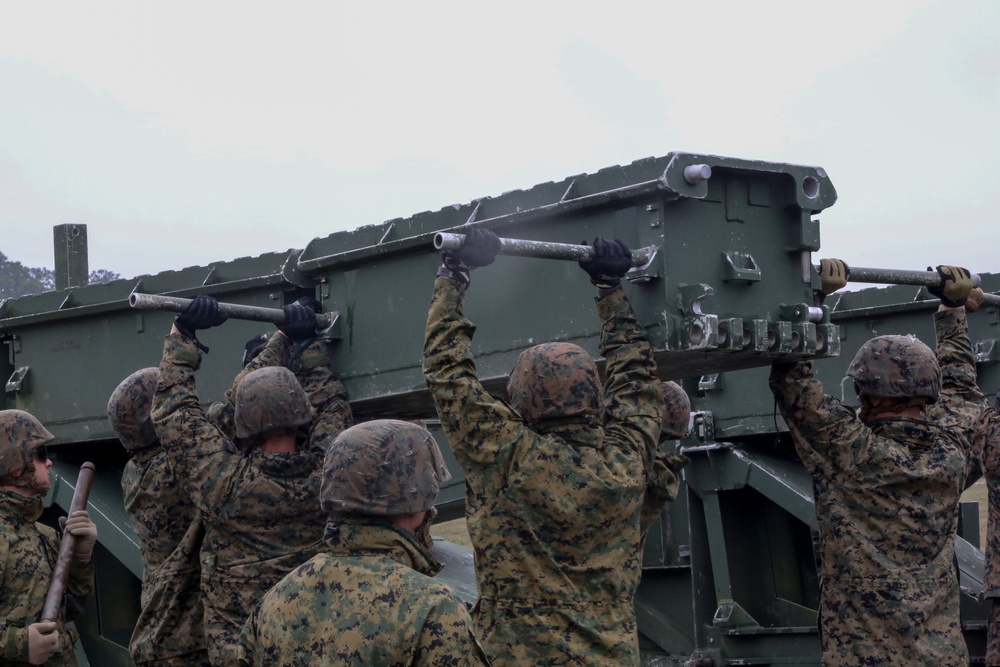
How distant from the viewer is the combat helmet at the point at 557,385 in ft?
13.2

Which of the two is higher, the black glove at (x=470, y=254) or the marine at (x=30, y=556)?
the black glove at (x=470, y=254)

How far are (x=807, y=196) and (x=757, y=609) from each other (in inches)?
163

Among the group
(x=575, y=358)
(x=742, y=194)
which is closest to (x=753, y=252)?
(x=742, y=194)

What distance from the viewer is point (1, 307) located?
751cm

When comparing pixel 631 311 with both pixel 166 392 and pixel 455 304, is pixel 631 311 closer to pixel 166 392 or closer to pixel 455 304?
pixel 455 304

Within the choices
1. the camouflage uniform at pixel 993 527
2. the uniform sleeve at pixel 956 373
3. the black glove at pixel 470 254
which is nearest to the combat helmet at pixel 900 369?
the uniform sleeve at pixel 956 373

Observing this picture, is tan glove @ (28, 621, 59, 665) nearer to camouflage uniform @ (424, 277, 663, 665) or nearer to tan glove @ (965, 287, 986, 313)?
camouflage uniform @ (424, 277, 663, 665)

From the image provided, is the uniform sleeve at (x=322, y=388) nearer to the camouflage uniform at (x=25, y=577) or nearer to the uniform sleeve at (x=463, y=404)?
the camouflage uniform at (x=25, y=577)

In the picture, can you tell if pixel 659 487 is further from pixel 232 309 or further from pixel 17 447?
pixel 17 447

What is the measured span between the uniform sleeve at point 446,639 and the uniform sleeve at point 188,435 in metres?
2.33

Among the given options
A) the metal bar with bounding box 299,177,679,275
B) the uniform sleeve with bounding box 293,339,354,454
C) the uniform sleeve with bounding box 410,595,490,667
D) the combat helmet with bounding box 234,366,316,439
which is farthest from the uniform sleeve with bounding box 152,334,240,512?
the uniform sleeve with bounding box 410,595,490,667

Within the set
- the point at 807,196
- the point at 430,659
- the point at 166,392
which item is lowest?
the point at 430,659

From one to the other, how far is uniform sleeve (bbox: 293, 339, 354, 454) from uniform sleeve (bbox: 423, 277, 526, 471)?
141 cm

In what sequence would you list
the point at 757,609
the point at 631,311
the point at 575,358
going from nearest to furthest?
the point at 575,358 < the point at 631,311 < the point at 757,609
